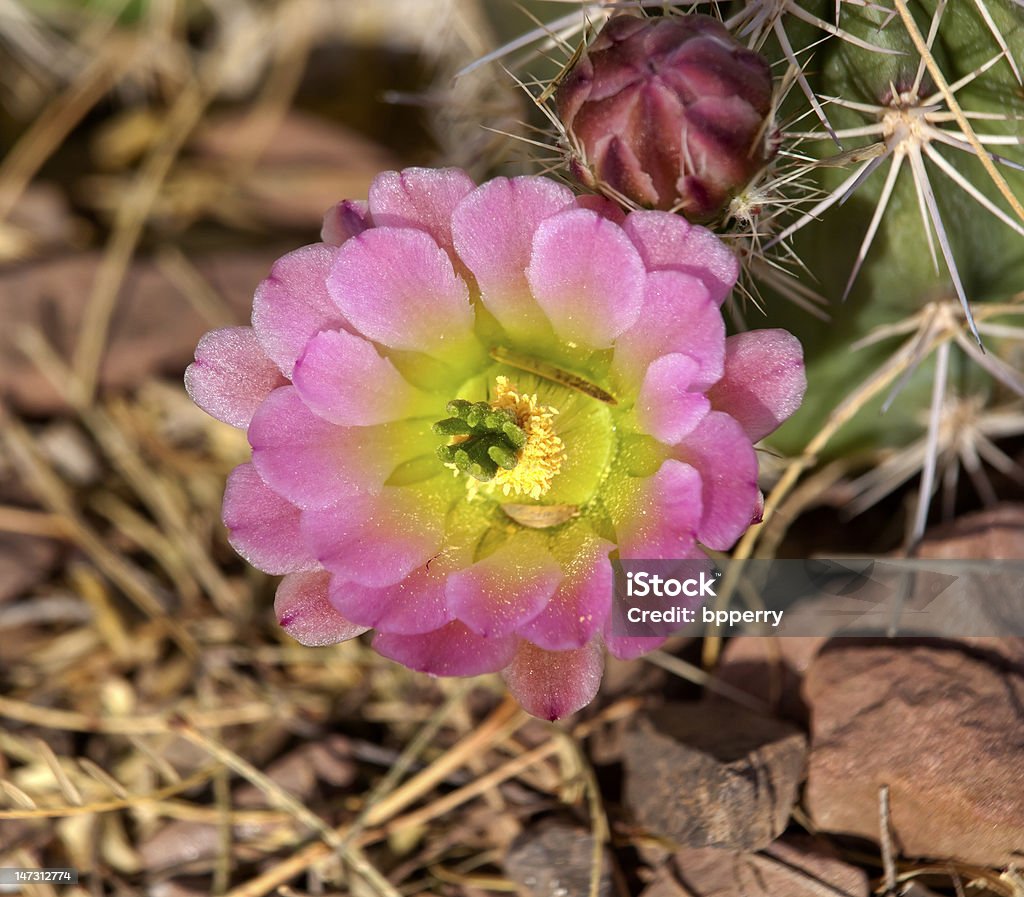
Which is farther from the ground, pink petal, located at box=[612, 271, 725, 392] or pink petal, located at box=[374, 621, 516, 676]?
pink petal, located at box=[612, 271, 725, 392]

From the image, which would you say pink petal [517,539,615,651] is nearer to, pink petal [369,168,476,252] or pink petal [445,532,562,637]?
pink petal [445,532,562,637]

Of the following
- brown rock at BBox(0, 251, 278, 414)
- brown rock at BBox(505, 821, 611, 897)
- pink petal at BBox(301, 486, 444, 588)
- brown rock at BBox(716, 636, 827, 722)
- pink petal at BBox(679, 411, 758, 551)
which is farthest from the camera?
brown rock at BBox(0, 251, 278, 414)

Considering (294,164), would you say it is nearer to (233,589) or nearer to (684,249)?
(233,589)

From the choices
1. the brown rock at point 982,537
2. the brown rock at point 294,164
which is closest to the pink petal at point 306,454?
the brown rock at point 982,537

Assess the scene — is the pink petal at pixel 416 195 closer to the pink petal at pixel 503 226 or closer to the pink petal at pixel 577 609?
the pink petal at pixel 503 226

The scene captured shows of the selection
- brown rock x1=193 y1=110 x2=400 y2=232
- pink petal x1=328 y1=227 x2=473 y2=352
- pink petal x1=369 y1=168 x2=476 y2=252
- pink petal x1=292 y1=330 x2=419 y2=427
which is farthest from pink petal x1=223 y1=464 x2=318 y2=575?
brown rock x1=193 y1=110 x2=400 y2=232

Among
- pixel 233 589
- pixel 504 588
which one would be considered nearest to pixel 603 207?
pixel 504 588

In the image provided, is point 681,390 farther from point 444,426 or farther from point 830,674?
point 830,674
